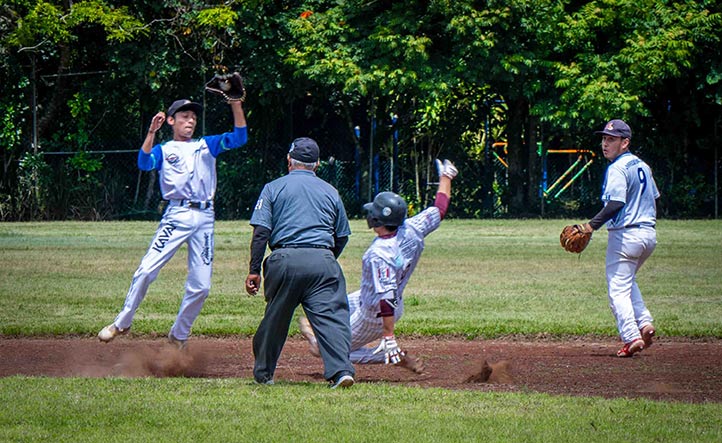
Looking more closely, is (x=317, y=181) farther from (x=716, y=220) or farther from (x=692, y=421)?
(x=716, y=220)

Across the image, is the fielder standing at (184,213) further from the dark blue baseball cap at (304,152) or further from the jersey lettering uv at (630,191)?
the jersey lettering uv at (630,191)

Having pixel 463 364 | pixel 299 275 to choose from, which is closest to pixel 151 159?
pixel 299 275

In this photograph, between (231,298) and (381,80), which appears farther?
(381,80)

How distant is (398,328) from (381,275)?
139 inches

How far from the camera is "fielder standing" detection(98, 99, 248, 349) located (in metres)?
8.91

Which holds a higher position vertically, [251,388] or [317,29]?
[317,29]

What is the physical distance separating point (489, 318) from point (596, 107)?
530 inches

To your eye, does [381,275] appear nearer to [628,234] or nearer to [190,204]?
[190,204]

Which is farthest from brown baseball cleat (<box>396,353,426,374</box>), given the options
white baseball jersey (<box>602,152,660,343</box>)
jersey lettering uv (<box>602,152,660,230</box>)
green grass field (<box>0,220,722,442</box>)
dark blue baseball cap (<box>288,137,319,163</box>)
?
jersey lettering uv (<box>602,152,660,230</box>)

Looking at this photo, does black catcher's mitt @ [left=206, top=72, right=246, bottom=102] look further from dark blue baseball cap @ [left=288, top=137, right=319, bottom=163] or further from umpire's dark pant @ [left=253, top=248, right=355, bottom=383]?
umpire's dark pant @ [left=253, top=248, right=355, bottom=383]

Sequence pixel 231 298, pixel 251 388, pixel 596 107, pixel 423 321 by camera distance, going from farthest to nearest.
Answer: pixel 596 107, pixel 231 298, pixel 423 321, pixel 251 388

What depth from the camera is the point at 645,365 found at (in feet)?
30.5

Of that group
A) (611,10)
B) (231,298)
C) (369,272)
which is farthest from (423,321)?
(611,10)

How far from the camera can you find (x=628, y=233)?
948 cm
